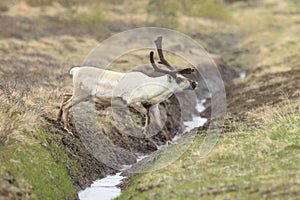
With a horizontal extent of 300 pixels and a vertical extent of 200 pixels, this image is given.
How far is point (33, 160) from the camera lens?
42.6 feet

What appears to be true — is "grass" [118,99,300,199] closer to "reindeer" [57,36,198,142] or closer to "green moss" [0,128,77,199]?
"green moss" [0,128,77,199]

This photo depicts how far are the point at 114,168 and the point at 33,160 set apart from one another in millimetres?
4178

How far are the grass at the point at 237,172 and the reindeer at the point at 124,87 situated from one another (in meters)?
2.12

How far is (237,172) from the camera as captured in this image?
12117 mm

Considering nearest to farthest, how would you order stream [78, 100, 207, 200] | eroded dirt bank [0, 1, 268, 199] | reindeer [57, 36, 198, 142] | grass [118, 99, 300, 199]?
grass [118, 99, 300, 199] < eroded dirt bank [0, 1, 268, 199] < stream [78, 100, 207, 200] < reindeer [57, 36, 198, 142]

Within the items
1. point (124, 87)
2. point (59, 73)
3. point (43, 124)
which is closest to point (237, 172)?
point (124, 87)

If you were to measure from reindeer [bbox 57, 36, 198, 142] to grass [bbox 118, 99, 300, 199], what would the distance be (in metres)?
2.12

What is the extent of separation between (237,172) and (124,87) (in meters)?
5.47

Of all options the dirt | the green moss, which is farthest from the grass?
the dirt

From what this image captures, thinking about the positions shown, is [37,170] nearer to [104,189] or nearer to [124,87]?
[104,189]

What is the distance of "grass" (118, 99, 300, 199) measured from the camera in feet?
35.6

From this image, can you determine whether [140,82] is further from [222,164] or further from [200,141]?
[222,164]

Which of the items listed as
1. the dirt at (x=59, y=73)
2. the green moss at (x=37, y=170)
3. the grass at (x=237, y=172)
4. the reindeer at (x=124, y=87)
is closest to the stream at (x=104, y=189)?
the dirt at (x=59, y=73)

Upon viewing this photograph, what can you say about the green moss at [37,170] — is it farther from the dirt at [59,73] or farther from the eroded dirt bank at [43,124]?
the dirt at [59,73]
